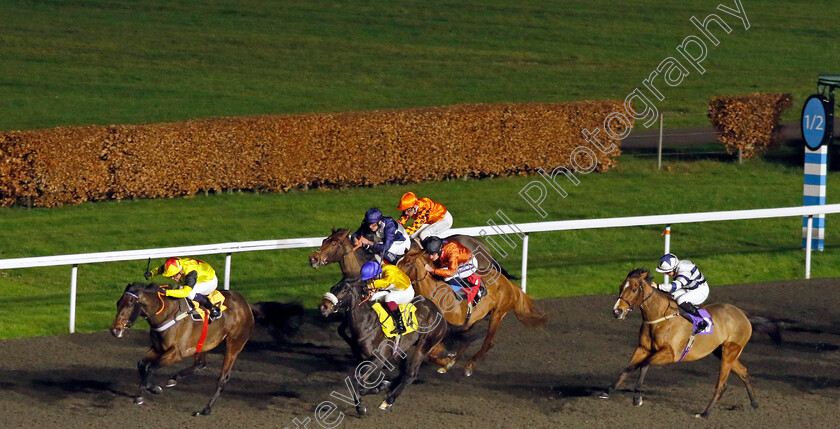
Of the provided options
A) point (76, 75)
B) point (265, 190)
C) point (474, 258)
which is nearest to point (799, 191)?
point (265, 190)

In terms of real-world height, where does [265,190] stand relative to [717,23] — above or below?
below

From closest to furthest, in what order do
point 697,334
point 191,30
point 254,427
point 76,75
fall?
point 254,427
point 697,334
point 76,75
point 191,30

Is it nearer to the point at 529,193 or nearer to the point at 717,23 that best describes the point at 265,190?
the point at 529,193

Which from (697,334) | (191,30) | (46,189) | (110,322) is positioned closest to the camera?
(697,334)

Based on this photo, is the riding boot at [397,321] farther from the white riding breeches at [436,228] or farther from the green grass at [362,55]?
the green grass at [362,55]

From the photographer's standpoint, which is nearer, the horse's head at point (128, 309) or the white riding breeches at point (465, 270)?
the horse's head at point (128, 309)

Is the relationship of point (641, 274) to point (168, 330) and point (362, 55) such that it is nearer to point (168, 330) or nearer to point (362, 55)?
point (168, 330)

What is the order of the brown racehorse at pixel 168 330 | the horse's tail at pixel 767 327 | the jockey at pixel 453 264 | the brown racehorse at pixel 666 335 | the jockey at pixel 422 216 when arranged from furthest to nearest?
the jockey at pixel 422 216
the jockey at pixel 453 264
the horse's tail at pixel 767 327
the brown racehorse at pixel 666 335
the brown racehorse at pixel 168 330

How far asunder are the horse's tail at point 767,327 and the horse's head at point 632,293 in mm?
1032

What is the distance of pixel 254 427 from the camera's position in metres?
7.05

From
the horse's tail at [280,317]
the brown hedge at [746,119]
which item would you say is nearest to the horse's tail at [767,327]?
the horse's tail at [280,317]

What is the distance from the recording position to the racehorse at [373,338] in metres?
7.32

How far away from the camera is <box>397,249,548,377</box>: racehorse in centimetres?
820

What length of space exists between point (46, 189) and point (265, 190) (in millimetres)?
2627
